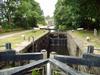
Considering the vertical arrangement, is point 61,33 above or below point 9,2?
below

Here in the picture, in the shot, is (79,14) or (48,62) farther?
(79,14)

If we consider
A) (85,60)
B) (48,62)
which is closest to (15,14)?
(85,60)

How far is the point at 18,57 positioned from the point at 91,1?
462 inches

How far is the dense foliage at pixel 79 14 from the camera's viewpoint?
1919 cm

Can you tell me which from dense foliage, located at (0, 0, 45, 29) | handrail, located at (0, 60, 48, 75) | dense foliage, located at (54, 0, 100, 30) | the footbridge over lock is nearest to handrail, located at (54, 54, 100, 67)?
the footbridge over lock

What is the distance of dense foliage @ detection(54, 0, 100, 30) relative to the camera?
19.2 metres

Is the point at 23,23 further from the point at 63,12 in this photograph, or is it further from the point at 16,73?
the point at 16,73

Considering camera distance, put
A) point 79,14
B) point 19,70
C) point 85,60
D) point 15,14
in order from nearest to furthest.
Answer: point 19,70 < point 85,60 < point 79,14 < point 15,14

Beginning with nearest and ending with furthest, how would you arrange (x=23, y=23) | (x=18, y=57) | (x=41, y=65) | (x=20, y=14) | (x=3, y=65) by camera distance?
(x=41, y=65) → (x=18, y=57) → (x=3, y=65) → (x=20, y=14) → (x=23, y=23)

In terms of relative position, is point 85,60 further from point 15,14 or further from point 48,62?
point 15,14

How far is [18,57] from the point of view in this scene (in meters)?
9.18

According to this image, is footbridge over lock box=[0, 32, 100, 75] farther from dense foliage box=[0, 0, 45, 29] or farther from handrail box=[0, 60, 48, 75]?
dense foliage box=[0, 0, 45, 29]

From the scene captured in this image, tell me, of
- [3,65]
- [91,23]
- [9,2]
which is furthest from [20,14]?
[3,65]

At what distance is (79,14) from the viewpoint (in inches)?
893
